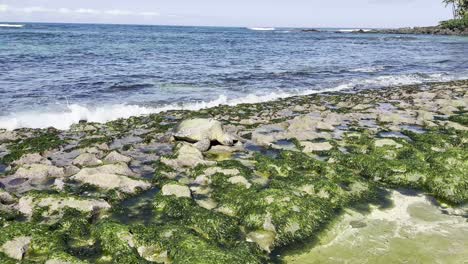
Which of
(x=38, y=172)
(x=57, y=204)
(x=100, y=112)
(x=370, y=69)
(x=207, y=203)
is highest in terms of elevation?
(x=370, y=69)

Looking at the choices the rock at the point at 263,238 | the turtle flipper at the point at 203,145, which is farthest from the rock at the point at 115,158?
the rock at the point at 263,238

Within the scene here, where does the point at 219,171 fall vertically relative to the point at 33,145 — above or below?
below

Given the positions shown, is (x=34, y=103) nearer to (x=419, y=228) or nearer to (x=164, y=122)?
(x=164, y=122)

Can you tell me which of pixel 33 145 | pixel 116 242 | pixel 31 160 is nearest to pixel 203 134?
pixel 31 160

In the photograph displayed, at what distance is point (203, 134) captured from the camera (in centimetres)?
1291

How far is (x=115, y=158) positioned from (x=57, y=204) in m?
3.16

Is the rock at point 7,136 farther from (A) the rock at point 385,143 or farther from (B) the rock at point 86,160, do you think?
(A) the rock at point 385,143

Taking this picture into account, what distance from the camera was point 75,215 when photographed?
7938mm

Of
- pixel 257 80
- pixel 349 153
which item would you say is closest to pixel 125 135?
pixel 349 153

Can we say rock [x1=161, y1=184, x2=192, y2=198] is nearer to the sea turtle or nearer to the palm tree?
the sea turtle

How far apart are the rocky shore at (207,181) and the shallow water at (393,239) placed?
1.03 ft

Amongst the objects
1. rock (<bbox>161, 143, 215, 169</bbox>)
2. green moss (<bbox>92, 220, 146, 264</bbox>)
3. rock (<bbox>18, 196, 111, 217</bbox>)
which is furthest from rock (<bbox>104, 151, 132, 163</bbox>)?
green moss (<bbox>92, 220, 146, 264</bbox>)

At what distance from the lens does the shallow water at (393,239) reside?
671 cm

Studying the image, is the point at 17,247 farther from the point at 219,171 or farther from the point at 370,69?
the point at 370,69
